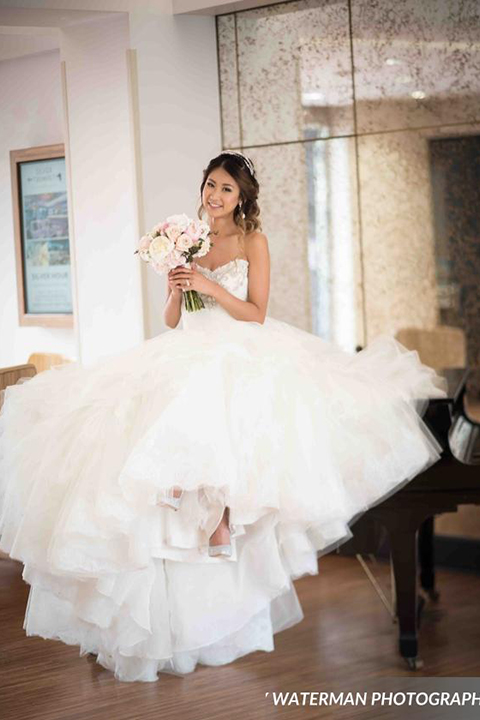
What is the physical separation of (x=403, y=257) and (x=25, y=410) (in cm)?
261

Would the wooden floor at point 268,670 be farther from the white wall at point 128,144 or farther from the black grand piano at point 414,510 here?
the white wall at point 128,144

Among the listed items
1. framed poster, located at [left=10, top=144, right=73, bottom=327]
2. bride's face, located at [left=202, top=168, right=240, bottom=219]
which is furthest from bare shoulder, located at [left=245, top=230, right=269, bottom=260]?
framed poster, located at [left=10, top=144, right=73, bottom=327]

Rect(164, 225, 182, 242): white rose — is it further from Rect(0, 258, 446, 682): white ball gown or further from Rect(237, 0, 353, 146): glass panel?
Rect(237, 0, 353, 146): glass panel

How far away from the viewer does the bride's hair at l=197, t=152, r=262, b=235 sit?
183 inches

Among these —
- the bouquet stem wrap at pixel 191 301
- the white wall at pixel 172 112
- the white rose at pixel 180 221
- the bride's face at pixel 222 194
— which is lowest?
the bouquet stem wrap at pixel 191 301

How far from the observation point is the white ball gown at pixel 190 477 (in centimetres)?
380

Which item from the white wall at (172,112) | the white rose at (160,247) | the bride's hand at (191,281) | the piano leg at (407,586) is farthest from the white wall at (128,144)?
the piano leg at (407,586)

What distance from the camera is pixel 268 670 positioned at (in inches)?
170

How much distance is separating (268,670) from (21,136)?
5138 millimetres

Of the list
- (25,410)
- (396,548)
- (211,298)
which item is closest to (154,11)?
(211,298)

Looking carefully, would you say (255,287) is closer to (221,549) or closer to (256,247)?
(256,247)

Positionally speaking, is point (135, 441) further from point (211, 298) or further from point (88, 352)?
point (88, 352)

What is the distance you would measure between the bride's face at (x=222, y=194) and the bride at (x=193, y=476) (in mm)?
372

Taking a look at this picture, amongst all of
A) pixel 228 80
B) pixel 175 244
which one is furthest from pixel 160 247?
pixel 228 80
